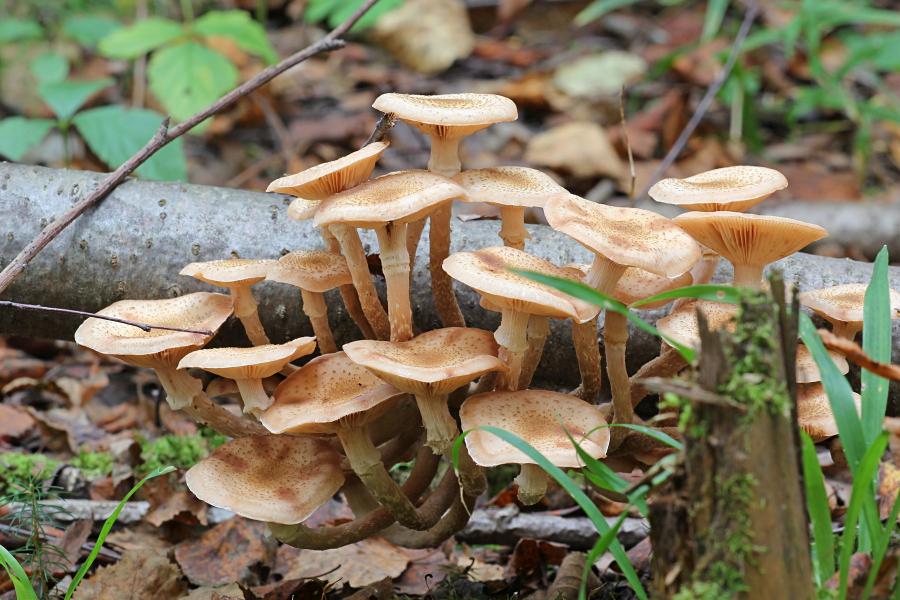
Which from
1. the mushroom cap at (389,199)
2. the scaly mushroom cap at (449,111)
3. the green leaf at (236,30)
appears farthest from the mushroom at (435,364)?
the green leaf at (236,30)

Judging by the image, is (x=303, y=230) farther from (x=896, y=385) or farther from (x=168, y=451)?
(x=896, y=385)

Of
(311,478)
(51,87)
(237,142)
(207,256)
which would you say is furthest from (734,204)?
(237,142)

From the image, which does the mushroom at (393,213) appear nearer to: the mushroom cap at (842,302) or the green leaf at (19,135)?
the mushroom cap at (842,302)

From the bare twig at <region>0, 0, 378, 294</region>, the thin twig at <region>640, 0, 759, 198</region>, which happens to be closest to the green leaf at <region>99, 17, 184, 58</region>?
the bare twig at <region>0, 0, 378, 294</region>

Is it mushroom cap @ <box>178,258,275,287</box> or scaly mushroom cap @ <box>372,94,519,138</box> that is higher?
scaly mushroom cap @ <box>372,94,519,138</box>

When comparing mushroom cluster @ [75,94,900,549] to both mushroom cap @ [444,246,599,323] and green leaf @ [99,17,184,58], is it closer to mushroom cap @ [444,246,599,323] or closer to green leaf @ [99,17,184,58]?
mushroom cap @ [444,246,599,323]

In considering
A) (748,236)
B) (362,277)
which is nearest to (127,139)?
(362,277)

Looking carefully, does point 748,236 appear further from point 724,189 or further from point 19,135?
point 19,135
